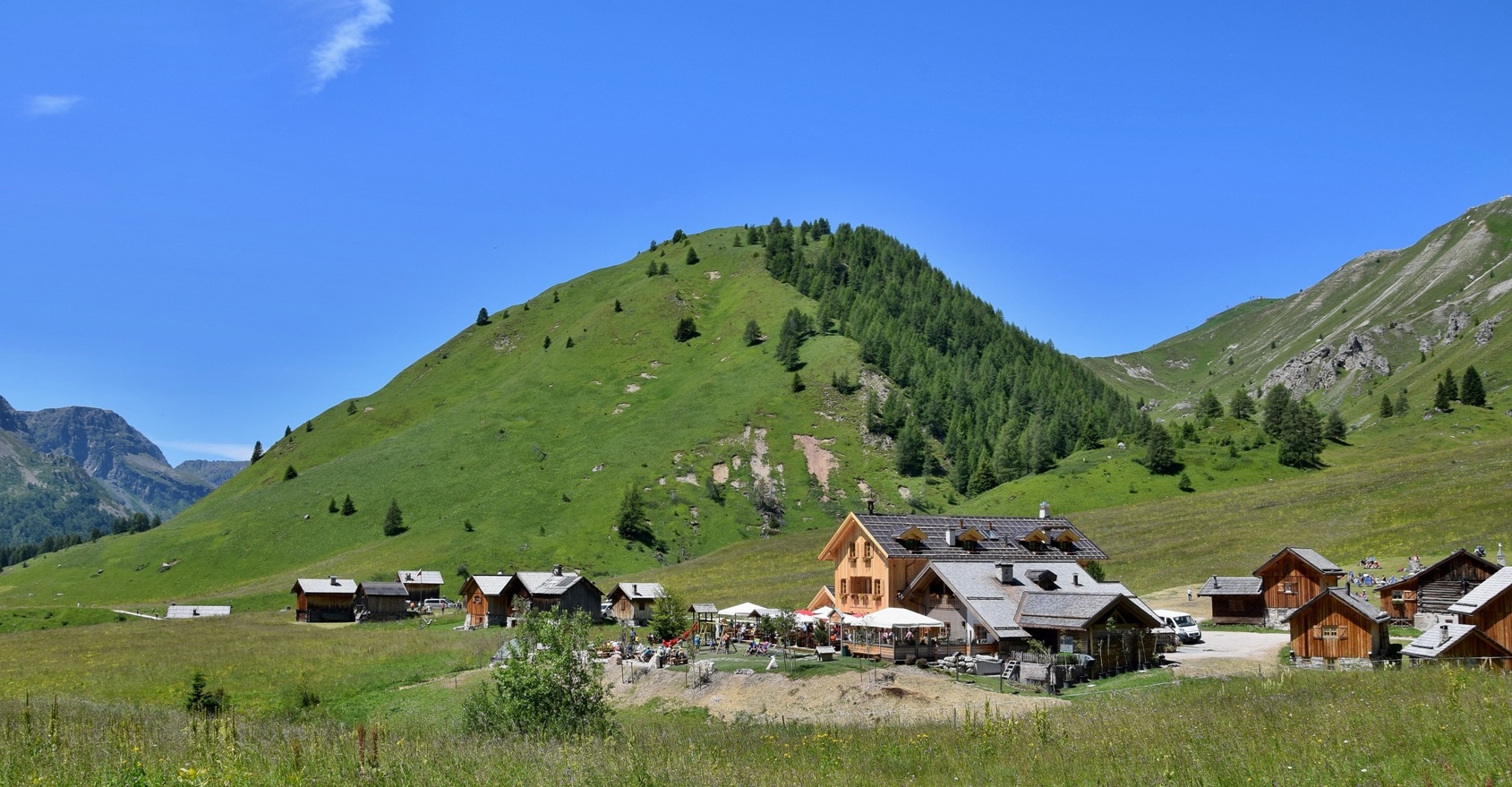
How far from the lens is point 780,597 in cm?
8144

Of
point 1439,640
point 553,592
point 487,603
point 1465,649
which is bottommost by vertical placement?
point 487,603

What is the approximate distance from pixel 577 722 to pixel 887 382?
15682 cm

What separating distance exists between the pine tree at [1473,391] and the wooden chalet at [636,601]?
120005 millimetres

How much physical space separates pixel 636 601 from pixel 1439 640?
206ft

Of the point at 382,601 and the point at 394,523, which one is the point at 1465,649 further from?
the point at 394,523

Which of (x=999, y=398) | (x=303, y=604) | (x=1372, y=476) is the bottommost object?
(x=303, y=604)

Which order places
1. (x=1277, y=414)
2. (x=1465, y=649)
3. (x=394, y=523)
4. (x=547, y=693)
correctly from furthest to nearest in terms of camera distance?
(x=394, y=523), (x=1277, y=414), (x=1465, y=649), (x=547, y=693)

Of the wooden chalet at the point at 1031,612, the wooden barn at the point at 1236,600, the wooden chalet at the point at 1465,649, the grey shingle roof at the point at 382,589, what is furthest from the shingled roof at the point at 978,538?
the grey shingle roof at the point at 382,589

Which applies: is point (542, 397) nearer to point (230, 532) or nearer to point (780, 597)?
point (230, 532)

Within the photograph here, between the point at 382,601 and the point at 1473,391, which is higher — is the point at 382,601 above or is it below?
below

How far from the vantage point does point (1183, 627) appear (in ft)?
169

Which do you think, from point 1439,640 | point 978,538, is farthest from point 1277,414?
point 1439,640

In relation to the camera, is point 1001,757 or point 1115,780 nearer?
point 1115,780

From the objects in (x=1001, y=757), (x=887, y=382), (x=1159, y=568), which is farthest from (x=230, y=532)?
(x=1001, y=757)
